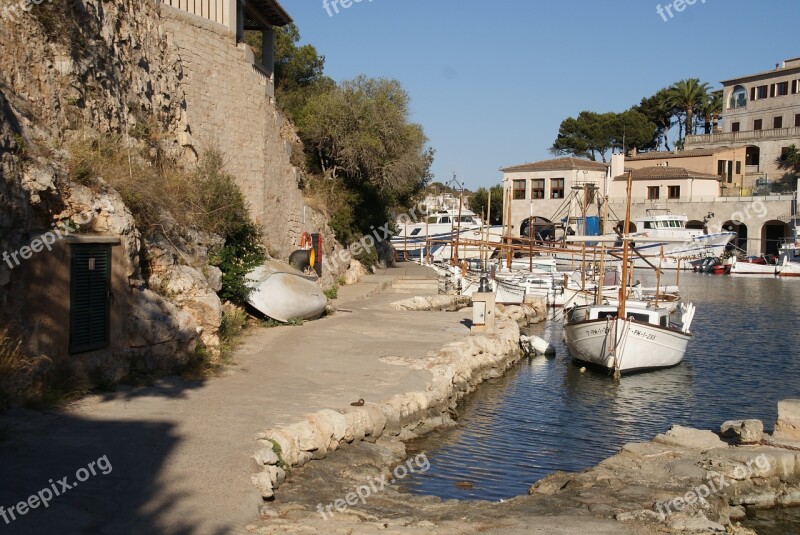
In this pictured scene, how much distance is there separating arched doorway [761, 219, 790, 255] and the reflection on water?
43475 millimetres

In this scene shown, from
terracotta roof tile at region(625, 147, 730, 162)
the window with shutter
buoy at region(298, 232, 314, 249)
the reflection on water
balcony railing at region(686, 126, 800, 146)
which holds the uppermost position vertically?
balcony railing at region(686, 126, 800, 146)

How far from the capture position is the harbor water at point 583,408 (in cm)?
1212

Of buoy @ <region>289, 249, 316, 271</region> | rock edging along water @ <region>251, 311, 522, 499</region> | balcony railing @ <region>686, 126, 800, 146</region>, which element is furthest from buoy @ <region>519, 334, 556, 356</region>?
balcony railing @ <region>686, 126, 800, 146</region>

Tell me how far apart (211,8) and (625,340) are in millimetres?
14974

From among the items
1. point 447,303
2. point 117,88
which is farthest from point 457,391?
point 447,303

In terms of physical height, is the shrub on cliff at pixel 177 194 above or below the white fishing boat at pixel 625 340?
above

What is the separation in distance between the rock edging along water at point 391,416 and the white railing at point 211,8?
431 inches

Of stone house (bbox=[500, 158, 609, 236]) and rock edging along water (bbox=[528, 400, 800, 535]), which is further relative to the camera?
stone house (bbox=[500, 158, 609, 236])

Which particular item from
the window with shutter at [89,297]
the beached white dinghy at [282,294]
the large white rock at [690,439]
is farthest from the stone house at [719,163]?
the window with shutter at [89,297]

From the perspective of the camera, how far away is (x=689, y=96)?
9250 cm

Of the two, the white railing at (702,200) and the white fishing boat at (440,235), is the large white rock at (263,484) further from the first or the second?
the white railing at (702,200)

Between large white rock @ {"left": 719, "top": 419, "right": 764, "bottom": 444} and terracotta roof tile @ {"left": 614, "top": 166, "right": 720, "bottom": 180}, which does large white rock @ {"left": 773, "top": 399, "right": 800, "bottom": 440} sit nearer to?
large white rock @ {"left": 719, "top": 419, "right": 764, "bottom": 444}

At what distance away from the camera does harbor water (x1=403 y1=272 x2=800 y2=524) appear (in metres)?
12.1

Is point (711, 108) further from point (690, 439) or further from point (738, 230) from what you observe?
point (690, 439)
